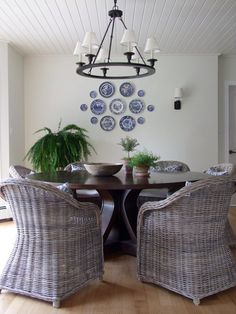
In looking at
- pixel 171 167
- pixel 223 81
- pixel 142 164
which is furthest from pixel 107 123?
pixel 142 164

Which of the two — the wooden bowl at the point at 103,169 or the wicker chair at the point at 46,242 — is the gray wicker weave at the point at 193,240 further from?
the wooden bowl at the point at 103,169

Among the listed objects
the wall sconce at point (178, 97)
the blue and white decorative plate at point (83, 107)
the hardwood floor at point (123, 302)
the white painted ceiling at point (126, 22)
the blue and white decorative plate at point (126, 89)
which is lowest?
the hardwood floor at point (123, 302)

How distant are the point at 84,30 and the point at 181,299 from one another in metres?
3.05

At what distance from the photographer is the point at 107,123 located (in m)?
4.88

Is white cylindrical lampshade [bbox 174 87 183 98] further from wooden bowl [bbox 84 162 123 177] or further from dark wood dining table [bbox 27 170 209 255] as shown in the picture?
wooden bowl [bbox 84 162 123 177]

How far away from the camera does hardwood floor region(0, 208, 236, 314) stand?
6.40ft

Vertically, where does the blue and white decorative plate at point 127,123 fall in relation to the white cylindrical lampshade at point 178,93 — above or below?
below

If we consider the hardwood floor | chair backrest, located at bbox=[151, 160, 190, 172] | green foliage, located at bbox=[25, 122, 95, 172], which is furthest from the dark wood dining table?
green foliage, located at bbox=[25, 122, 95, 172]

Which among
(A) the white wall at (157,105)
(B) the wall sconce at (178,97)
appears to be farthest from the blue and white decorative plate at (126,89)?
(B) the wall sconce at (178,97)

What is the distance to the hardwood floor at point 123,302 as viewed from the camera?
1.95 metres

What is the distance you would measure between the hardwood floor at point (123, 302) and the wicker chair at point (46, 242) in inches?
2.5

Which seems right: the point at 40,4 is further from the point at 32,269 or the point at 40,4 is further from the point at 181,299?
the point at 181,299

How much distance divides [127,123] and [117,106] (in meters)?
0.29

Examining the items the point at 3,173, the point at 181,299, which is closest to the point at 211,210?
the point at 181,299
